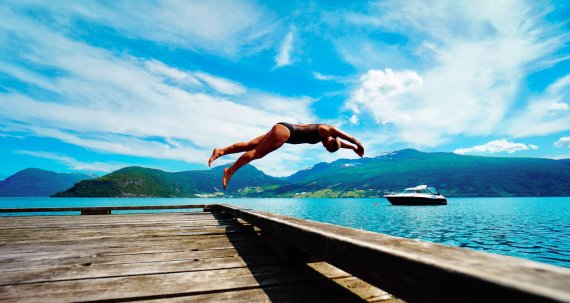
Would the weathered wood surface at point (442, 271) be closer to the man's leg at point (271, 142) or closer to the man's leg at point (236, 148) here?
the man's leg at point (271, 142)

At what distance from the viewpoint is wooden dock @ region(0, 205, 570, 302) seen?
1.00 m

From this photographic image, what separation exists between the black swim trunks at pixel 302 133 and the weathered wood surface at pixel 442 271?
359 centimetres

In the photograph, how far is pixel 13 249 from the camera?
344 centimetres

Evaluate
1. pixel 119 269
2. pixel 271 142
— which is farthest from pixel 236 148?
pixel 119 269

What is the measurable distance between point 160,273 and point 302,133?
11.8 feet

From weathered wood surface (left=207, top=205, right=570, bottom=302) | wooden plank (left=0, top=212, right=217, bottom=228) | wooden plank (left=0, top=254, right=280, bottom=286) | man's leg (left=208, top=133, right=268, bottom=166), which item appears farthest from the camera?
man's leg (left=208, top=133, right=268, bottom=166)

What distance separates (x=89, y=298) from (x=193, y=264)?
36.2 inches

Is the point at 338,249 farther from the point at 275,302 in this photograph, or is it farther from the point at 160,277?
the point at 160,277

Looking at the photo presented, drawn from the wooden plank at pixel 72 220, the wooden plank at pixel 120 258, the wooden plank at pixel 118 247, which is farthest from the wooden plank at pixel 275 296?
the wooden plank at pixel 72 220

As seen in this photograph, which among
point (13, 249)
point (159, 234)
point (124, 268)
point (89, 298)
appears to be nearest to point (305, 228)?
point (89, 298)

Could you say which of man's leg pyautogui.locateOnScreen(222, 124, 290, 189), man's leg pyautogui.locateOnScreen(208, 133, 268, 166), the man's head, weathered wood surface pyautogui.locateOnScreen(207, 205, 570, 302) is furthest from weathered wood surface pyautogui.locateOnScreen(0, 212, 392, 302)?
the man's head

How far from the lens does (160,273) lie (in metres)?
2.47

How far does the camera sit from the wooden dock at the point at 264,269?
995 mm

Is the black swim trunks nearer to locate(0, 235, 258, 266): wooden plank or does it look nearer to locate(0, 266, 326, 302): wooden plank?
locate(0, 235, 258, 266): wooden plank
